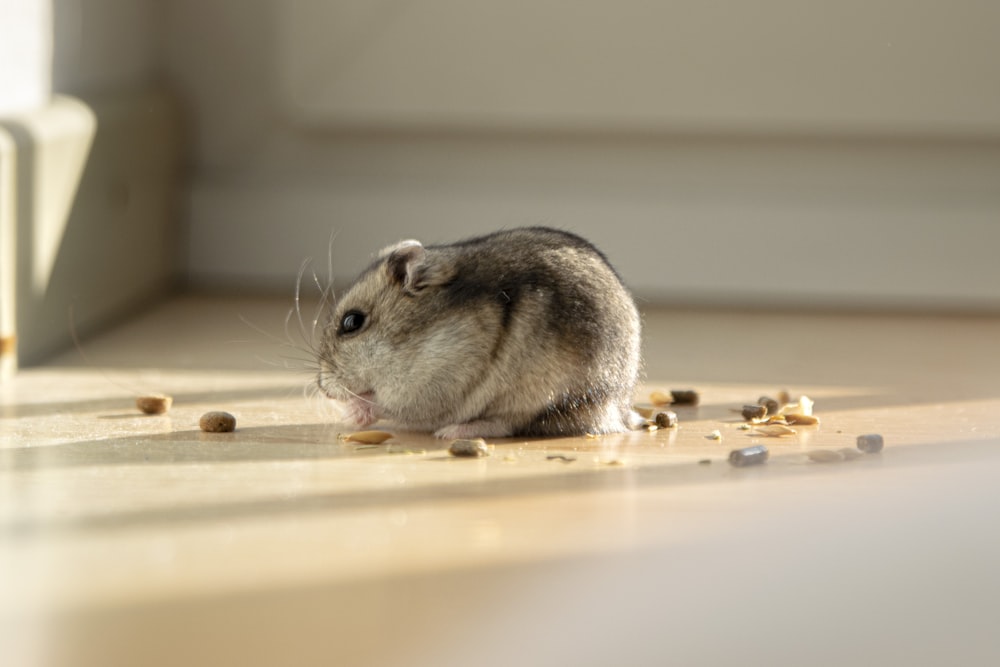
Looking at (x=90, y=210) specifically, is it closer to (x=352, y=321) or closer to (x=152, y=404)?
(x=152, y=404)

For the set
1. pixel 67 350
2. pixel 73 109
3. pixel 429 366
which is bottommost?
pixel 67 350

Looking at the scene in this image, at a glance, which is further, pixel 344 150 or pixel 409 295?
pixel 344 150

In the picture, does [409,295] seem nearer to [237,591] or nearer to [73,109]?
[237,591]

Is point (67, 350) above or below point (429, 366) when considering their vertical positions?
below

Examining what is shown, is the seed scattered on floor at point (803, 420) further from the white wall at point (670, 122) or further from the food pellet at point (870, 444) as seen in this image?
the white wall at point (670, 122)

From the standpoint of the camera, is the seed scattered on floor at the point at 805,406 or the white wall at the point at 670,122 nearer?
the seed scattered on floor at the point at 805,406

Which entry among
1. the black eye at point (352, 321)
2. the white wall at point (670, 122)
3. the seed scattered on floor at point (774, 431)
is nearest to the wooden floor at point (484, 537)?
the seed scattered on floor at point (774, 431)

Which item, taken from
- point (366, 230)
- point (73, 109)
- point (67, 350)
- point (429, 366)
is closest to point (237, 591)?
point (429, 366)
